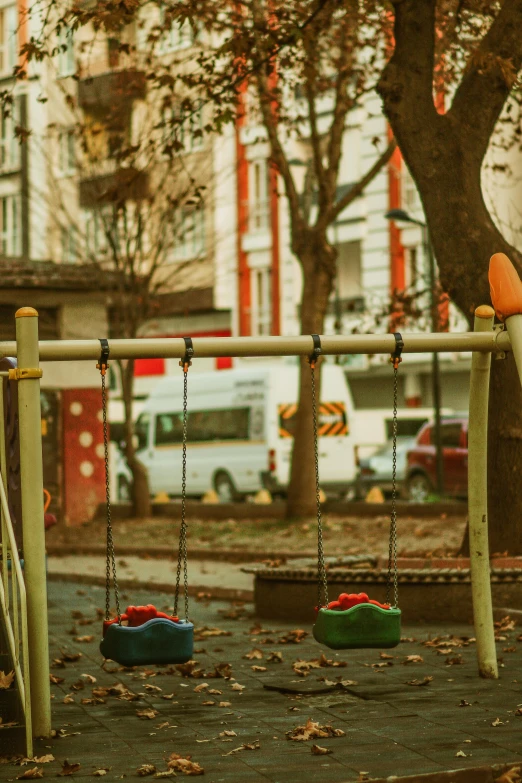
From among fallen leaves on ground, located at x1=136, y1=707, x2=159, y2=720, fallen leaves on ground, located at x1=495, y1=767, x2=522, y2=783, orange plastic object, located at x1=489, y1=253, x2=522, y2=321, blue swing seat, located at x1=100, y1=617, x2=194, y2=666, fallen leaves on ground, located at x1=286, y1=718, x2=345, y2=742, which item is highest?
orange plastic object, located at x1=489, y1=253, x2=522, y2=321

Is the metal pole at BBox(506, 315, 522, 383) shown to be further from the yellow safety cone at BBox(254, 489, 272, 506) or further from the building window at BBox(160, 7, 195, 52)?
the yellow safety cone at BBox(254, 489, 272, 506)

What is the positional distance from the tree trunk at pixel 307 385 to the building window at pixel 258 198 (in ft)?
79.8

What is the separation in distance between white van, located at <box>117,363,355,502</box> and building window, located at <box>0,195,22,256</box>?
44.7 feet

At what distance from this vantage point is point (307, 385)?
23.0 meters

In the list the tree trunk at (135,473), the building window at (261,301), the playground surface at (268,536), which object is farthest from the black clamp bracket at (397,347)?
the building window at (261,301)

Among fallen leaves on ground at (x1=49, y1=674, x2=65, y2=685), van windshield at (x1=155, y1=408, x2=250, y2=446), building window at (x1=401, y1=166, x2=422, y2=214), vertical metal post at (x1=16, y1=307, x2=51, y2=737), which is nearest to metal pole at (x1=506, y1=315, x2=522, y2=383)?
vertical metal post at (x1=16, y1=307, x2=51, y2=737)

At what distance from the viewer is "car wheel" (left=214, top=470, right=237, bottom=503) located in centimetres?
3384

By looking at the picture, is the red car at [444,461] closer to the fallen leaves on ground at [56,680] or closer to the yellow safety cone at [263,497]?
the yellow safety cone at [263,497]

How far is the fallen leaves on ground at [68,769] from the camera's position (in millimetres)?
6305

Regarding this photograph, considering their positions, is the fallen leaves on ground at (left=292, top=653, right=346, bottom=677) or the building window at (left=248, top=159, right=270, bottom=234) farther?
the building window at (left=248, top=159, right=270, bottom=234)

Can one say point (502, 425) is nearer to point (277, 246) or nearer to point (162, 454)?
point (162, 454)

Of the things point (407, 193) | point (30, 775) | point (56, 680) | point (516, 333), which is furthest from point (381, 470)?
point (30, 775)

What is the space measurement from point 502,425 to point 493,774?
6.13 metres

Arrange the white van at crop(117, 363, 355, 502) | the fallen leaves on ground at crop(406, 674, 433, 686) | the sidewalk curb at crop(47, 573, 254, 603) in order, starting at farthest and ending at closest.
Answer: the white van at crop(117, 363, 355, 502), the sidewalk curb at crop(47, 573, 254, 603), the fallen leaves on ground at crop(406, 674, 433, 686)
